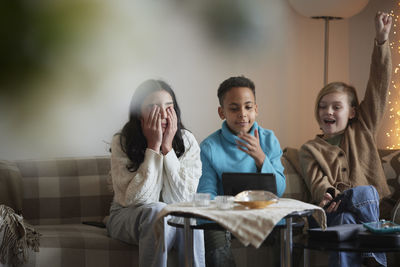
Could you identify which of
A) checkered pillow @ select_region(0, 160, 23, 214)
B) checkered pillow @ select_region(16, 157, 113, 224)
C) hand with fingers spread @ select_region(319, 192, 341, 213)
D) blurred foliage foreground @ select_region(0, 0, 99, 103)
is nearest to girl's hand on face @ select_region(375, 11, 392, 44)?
hand with fingers spread @ select_region(319, 192, 341, 213)

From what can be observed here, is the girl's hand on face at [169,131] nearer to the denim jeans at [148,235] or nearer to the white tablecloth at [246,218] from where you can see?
the denim jeans at [148,235]

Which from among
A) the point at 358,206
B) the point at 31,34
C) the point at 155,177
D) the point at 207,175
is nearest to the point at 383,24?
the point at 358,206

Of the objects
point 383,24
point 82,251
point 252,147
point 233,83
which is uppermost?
point 383,24

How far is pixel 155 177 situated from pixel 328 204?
0.40m

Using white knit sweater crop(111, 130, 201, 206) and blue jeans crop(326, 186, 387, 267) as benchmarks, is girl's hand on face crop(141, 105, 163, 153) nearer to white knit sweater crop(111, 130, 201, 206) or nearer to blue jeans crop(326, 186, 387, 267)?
white knit sweater crop(111, 130, 201, 206)

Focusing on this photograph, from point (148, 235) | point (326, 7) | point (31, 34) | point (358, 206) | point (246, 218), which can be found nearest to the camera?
point (31, 34)

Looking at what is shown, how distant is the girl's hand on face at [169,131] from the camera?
118cm

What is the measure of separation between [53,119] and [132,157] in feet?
3.11

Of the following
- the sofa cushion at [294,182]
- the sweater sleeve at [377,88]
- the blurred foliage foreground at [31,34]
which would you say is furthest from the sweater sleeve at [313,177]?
the blurred foliage foreground at [31,34]

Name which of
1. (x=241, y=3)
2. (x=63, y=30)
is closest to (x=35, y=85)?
(x=63, y=30)

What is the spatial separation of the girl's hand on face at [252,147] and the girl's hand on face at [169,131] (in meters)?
0.14

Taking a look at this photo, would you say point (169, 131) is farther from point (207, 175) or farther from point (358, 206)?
point (358, 206)

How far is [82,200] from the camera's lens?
1451 mm

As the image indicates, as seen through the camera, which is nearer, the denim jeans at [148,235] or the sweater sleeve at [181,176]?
the denim jeans at [148,235]
